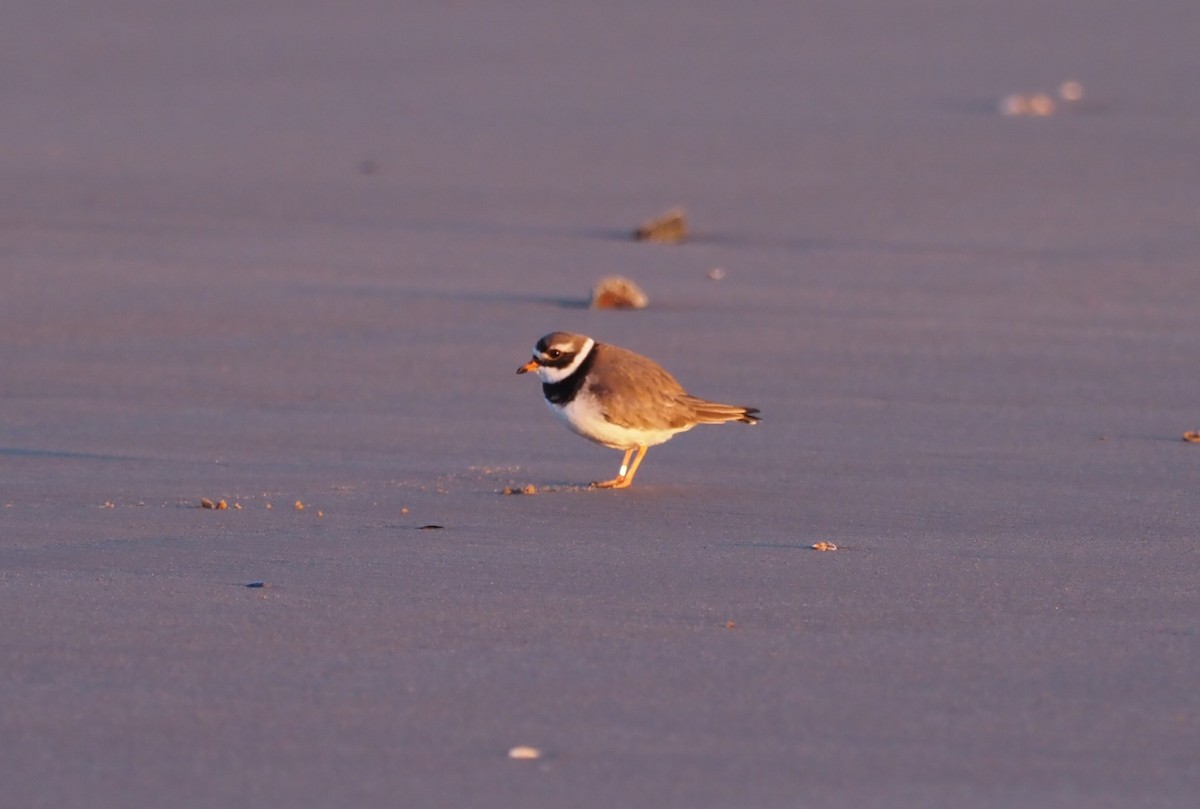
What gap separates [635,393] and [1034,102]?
10153 mm

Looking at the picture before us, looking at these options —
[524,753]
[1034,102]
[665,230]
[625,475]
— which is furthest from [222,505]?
[1034,102]

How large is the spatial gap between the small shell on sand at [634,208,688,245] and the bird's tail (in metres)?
4.55

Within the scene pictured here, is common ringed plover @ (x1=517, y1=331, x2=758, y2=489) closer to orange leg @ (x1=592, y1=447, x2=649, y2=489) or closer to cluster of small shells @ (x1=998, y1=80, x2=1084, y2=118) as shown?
orange leg @ (x1=592, y1=447, x2=649, y2=489)

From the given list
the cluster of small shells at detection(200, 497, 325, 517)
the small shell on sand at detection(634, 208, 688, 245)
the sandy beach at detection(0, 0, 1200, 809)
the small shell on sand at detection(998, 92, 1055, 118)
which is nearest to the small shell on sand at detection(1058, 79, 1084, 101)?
the sandy beach at detection(0, 0, 1200, 809)

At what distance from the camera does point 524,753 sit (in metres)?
3.73

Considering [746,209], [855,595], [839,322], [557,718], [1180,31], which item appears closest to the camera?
[557,718]

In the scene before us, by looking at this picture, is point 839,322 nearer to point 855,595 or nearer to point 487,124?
point 855,595

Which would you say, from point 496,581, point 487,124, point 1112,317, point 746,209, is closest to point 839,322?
point 1112,317

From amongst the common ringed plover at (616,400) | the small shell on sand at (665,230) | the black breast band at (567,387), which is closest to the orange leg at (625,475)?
the common ringed plover at (616,400)

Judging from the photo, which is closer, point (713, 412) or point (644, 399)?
point (644, 399)

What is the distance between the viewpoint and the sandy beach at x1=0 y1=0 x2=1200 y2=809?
3.82m

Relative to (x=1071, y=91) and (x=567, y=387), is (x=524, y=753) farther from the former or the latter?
(x=1071, y=91)

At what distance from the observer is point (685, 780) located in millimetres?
3600

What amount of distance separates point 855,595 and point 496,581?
2.97ft
